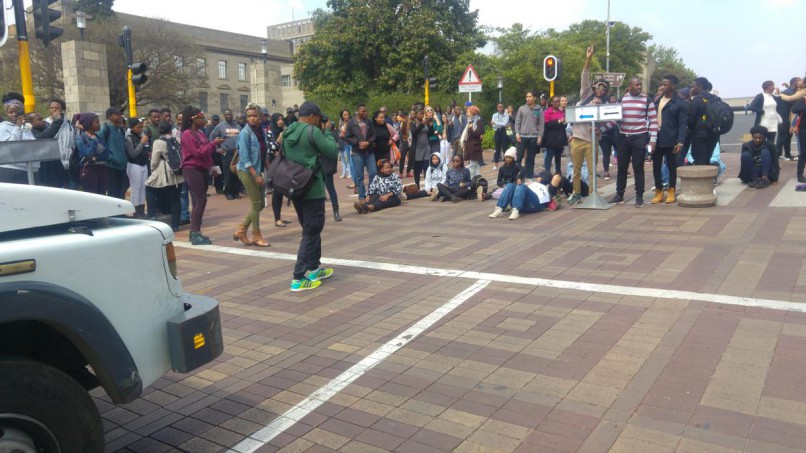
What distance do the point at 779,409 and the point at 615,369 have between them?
1.00 metres

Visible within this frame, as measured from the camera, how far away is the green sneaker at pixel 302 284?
6.87 metres

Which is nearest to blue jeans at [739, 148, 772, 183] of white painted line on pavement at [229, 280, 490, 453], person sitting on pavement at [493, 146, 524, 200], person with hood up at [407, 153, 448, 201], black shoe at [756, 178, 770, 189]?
black shoe at [756, 178, 770, 189]

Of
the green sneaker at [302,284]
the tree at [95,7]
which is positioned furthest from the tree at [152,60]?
the green sneaker at [302,284]

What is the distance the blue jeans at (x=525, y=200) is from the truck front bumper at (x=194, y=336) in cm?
763

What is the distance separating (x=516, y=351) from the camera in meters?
4.88

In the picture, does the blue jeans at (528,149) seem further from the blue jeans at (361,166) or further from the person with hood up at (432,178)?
the blue jeans at (361,166)

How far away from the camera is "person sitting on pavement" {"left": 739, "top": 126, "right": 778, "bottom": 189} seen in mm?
11812

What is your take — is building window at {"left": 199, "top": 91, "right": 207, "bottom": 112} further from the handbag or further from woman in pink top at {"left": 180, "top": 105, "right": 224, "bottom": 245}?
the handbag

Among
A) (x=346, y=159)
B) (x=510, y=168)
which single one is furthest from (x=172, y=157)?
(x=346, y=159)

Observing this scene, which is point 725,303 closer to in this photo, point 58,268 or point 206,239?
point 58,268

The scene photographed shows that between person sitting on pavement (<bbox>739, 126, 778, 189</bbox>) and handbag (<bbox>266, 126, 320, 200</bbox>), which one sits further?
person sitting on pavement (<bbox>739, 126, 778, 189</bbox>)

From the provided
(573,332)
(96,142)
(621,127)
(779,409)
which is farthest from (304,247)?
(621,127)

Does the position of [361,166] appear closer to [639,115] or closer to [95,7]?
[639,115]

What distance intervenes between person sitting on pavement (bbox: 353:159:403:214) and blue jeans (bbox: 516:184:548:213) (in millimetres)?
2885
